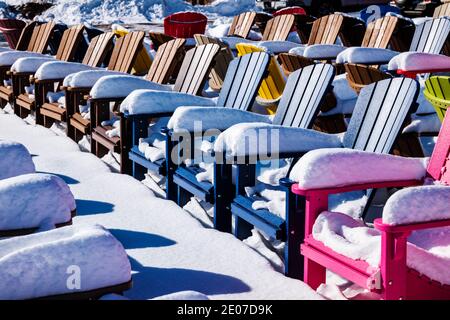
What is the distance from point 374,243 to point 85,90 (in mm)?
4421

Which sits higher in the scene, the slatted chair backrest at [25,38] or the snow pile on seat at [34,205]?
the snow pile on seat at [34,205]

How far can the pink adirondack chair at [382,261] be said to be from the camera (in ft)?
9.29

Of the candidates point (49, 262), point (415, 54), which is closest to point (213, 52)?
point (415, 54)

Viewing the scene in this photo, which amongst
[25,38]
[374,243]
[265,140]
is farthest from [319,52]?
[25,38]

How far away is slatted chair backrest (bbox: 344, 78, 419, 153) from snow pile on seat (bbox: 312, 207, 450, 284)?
88cm

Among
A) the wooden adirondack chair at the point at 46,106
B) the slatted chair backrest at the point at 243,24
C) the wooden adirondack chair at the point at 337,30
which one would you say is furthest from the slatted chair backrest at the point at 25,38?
the wooden adirondack chair at the point at 337,30

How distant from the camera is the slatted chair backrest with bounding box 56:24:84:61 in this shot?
1008 centimetres

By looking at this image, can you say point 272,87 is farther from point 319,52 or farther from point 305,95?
Result: point 305,95

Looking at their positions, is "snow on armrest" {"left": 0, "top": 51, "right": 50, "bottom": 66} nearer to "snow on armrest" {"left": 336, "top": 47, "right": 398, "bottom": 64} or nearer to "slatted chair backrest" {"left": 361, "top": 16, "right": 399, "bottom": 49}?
"slatted chair backrest" {"left": 361, "top": 16, "right": 399, "bottom": 49}

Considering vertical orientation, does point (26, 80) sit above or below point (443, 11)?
below

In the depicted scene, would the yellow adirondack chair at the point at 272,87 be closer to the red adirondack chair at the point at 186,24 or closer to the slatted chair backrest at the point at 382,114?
the slatted chair backrest at the point at 382,114

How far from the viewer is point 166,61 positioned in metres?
7.67

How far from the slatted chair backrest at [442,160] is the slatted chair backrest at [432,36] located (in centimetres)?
449

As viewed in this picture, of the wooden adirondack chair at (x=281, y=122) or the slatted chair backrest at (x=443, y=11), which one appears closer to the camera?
the wooden adirondack chair at (x=281, y=122)
